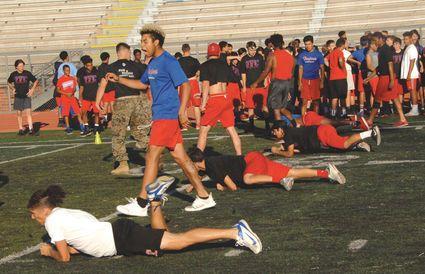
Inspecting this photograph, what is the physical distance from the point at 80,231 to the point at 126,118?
262 inches

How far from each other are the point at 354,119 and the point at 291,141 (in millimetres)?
4436

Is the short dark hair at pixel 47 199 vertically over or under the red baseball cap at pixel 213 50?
under

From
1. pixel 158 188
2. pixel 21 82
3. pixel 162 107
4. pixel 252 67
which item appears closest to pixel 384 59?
pixel 252 67

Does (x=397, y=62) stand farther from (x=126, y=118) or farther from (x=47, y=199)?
(x=47, y=199)

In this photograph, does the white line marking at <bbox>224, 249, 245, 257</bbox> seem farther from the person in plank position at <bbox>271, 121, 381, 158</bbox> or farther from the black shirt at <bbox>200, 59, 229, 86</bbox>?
the black shirt at <bbox>200, 59, 229, 86</bbox>

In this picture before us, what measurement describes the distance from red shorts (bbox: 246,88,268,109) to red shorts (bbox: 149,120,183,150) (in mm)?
11665

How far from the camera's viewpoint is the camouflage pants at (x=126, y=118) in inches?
595

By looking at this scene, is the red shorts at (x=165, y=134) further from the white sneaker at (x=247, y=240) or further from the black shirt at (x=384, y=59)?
the black shirt at (x=384, y=59)

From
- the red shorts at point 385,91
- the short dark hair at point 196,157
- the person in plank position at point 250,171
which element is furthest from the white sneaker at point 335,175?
the red shorts at point 385,91

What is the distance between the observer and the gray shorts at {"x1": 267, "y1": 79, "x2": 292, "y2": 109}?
18.3 metres

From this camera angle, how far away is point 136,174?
15.1 m

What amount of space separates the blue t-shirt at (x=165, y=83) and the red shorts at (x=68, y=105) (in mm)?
13595

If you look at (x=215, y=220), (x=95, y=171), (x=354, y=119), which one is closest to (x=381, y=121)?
(x=354, y=119)

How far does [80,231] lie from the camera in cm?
855
